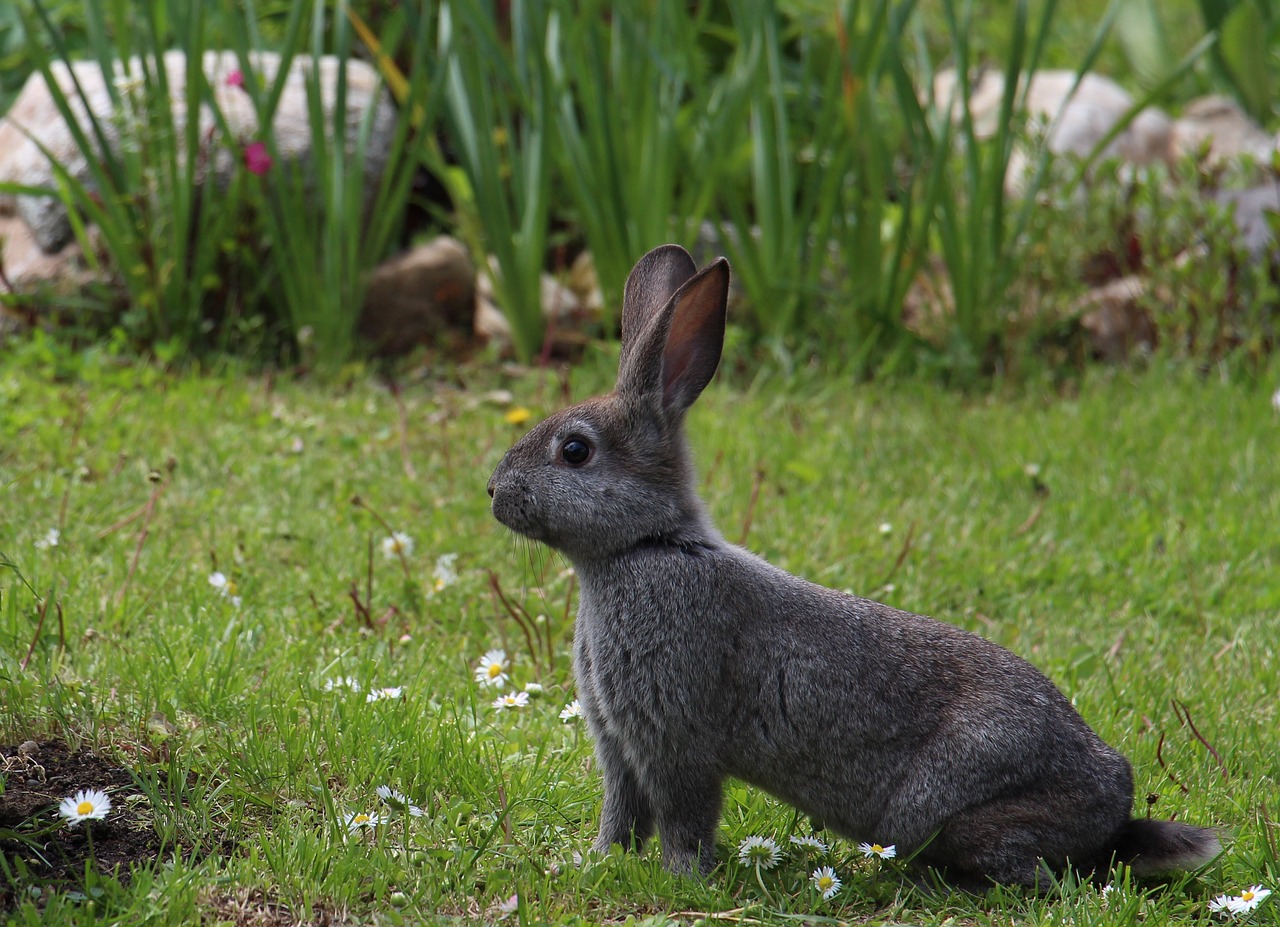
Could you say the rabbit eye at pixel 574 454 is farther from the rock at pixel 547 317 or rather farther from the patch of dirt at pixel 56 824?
the rock at pixel 547 317

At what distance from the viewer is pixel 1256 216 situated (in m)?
7.38

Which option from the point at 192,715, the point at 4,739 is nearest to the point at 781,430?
the point at 192,715

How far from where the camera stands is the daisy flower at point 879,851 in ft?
9.66

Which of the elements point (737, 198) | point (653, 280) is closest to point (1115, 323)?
point (737, 198)

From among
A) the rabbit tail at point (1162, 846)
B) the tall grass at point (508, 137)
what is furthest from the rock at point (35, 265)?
the rabbit tail at point (1162, 846)

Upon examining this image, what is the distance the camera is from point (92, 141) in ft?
23.3

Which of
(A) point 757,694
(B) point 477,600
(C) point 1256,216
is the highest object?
(C) point 1256,216

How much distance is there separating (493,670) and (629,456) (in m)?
1.05

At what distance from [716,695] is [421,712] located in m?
0.97

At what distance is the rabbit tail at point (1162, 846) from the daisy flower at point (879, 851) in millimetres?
508

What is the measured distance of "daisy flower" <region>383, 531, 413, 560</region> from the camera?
4562 mm

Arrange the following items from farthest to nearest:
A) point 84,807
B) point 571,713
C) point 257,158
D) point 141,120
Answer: point 141,120 < point 257,158 < point 571,713 < point 84,807

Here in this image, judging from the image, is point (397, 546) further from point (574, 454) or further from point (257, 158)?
point (257, 158)

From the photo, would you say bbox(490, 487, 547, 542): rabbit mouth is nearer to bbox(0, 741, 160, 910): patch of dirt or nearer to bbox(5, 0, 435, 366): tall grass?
bbox(0, 741, 160, 910): patch of dirt
